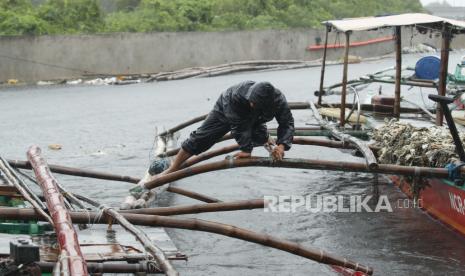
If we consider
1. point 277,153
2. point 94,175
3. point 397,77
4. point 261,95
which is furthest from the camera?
point 397,77

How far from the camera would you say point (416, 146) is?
9195mm

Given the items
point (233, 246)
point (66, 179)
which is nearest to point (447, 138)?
point (233, 246)

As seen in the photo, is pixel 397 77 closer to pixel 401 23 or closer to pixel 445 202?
pixel 401 23

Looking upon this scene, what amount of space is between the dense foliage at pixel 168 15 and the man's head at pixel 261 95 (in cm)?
2637

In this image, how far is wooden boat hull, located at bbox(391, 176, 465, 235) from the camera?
8977mm

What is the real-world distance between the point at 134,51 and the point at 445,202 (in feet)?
83.1

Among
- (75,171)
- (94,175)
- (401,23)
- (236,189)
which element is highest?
(401,23)

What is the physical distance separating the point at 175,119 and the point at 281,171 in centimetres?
760

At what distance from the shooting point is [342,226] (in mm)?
10539

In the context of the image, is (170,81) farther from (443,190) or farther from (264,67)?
(443,190)

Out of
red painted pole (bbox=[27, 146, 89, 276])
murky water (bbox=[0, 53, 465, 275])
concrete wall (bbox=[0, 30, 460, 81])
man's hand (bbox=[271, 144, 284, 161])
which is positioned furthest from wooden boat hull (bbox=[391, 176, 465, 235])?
concrete wall (bbox=[0, 30, 460, 81])

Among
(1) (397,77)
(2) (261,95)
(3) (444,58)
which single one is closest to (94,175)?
(2) (261,95)

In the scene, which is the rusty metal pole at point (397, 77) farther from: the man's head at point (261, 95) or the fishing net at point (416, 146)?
the man's head at point (261, 95)

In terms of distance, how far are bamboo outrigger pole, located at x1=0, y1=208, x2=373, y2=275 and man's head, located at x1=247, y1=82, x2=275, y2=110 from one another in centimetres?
183
